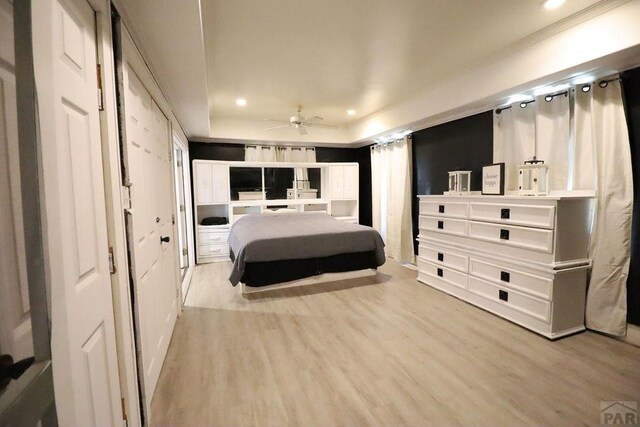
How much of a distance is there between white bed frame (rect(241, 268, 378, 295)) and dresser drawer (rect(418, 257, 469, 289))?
66 cm

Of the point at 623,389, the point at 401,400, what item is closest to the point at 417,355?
the point at 401,400

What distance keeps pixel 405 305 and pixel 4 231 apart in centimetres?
312

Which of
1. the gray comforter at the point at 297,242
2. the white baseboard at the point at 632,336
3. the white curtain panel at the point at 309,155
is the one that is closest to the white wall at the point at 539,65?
the gray comforter at the point at 297,242

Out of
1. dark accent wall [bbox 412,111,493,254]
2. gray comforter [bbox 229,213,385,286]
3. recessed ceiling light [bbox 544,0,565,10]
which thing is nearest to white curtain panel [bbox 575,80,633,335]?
recessed ceiling light [bbox 544,0,565,10]

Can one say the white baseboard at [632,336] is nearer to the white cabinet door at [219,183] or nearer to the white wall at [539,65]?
the white wall at [539,65]

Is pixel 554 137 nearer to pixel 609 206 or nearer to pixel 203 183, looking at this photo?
pixel 609 206

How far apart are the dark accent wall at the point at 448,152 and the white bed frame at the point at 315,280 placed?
131 centimetres

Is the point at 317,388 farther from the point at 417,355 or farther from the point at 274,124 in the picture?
the point at 274,124

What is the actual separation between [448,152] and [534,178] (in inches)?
55.8

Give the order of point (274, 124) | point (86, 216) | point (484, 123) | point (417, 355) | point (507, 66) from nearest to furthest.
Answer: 1. point (86, 216)
2. point (417, 355)
3. point (507, 66)
4. point (484, 123)
5. point (274, 124)

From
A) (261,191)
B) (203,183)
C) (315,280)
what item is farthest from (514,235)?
(203,183)

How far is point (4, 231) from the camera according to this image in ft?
1.67

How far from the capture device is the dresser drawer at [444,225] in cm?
315

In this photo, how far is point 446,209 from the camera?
3375 mm
